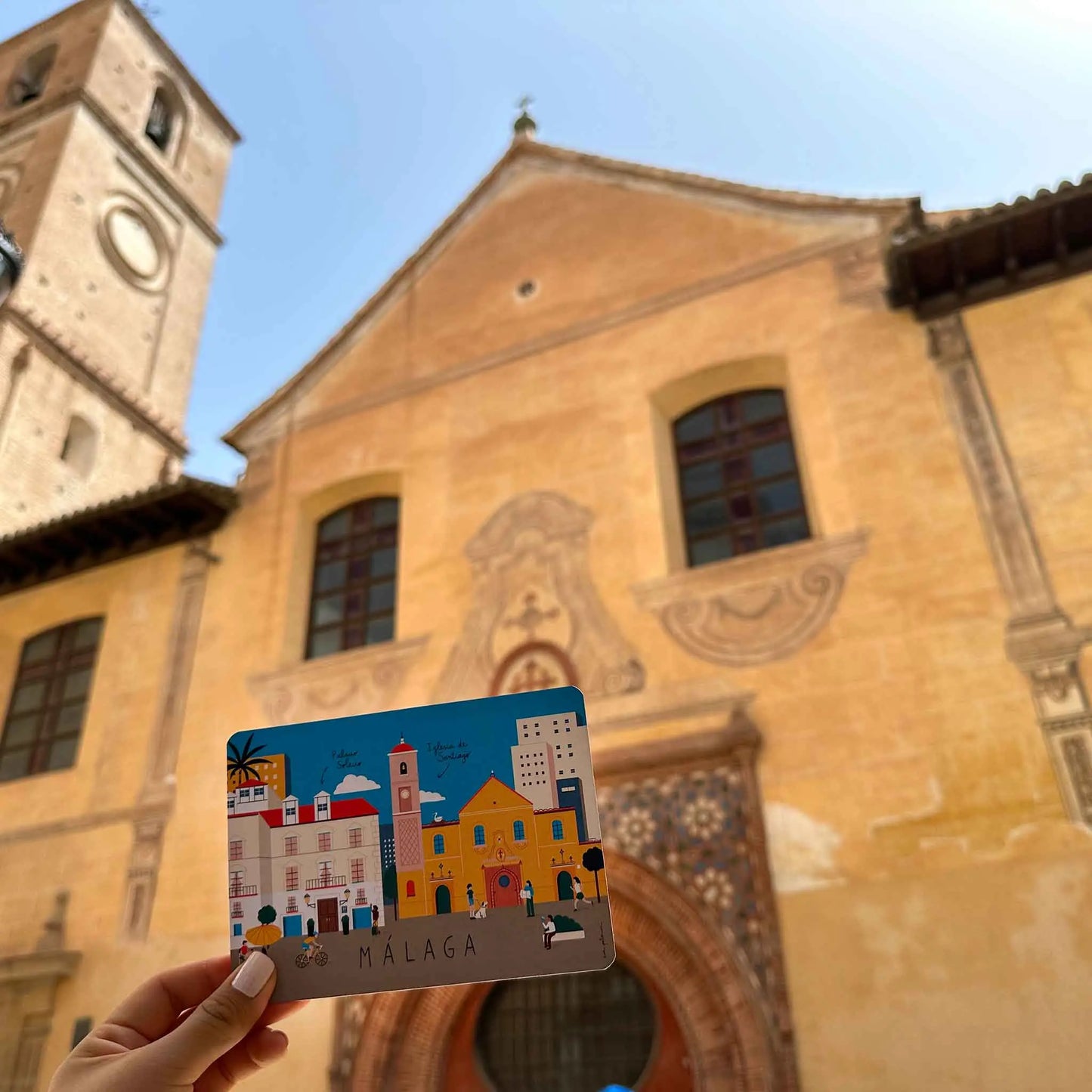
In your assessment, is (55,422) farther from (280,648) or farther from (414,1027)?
(414,1027)

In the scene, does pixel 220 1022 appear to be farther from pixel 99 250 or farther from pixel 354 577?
pixel 99 250

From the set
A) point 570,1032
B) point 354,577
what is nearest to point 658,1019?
point 570,1032

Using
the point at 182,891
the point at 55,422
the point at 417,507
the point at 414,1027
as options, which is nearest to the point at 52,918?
the point at 182,891

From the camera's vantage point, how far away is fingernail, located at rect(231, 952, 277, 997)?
5.22 ft

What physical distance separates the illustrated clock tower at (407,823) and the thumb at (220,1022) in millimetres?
239

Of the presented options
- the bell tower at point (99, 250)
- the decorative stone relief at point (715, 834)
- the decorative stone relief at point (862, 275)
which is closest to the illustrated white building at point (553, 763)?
the decorative stone relief at point (715, 834)

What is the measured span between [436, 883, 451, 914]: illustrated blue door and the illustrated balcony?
160mm

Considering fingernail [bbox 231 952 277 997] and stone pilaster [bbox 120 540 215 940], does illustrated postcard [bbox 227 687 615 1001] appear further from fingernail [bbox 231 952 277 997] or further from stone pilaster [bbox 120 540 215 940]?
stone pilaster [bbox 120 540 215 940]

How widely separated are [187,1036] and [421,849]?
477 mm

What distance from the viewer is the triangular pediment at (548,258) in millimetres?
8695

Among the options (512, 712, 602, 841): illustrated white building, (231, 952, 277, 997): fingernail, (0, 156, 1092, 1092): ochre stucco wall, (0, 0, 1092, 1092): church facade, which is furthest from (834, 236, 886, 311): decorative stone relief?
(231, 952, 277, 997): fingernail

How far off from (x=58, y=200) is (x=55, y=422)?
154 inches

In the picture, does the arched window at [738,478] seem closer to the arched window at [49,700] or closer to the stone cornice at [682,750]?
the stone cornice at [682,750]

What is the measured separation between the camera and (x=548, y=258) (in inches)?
382
